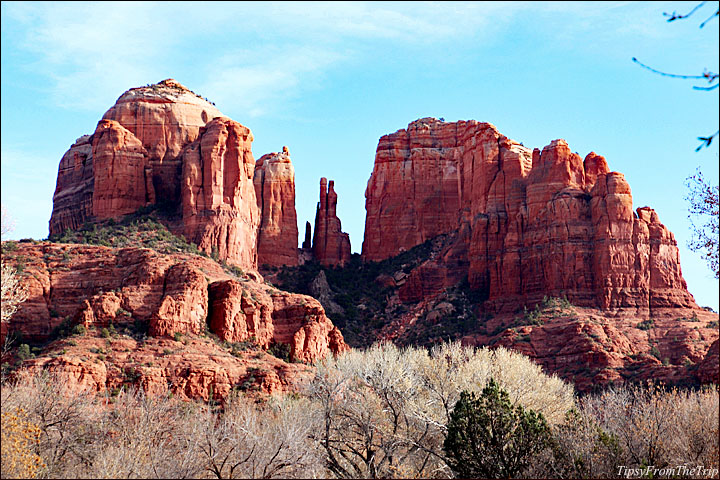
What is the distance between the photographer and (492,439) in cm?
5128

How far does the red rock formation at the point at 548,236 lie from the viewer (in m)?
104

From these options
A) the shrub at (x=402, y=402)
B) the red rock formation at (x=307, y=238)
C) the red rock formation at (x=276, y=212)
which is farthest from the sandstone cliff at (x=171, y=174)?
the shrub at (x=402, y=402)

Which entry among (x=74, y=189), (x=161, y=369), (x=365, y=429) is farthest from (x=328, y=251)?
(x=365, y=429)

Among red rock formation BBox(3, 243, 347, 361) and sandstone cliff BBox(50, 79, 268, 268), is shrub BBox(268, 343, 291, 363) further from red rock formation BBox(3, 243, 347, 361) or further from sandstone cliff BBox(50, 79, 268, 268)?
sandstone cliff BBox(50, 79, 268, 268)

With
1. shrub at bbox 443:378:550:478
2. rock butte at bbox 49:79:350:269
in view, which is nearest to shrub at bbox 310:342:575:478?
shrub at bbox 443:378:550:478

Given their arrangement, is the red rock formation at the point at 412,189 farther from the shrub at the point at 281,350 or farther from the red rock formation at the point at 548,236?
the shrub at the point at 281,350

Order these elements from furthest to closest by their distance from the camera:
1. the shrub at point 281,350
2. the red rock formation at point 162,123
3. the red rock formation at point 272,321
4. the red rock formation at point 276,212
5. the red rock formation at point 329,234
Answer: the red rock formation at point 329,234 → the red rock formation at point 276,212 → the red rock formation at point 162,123 → the shrub at point 281,350 → the red rock formation at point 272,321

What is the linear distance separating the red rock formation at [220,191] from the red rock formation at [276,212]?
7437 mm

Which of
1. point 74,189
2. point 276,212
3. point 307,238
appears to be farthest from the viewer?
point 307,238

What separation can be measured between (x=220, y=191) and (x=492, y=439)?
65059 millimetres

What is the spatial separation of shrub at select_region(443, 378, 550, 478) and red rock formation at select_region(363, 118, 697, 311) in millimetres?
52772

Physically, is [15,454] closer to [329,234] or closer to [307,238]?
[329,234]

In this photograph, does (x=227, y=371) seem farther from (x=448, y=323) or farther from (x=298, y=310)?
(x=448, y=323)

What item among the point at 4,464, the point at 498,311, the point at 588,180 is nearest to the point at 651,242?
the point at 588,180
